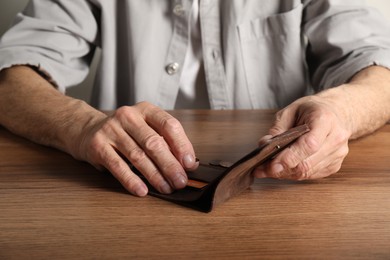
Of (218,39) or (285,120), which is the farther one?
(218,39)

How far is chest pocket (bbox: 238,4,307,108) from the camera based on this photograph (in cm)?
138

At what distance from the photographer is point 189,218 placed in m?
0.66

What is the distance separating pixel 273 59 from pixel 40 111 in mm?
648

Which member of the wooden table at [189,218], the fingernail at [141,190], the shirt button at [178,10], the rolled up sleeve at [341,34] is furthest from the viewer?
the shirt button at [178,10]

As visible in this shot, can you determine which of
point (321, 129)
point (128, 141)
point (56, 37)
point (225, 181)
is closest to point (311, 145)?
point (321, 129)

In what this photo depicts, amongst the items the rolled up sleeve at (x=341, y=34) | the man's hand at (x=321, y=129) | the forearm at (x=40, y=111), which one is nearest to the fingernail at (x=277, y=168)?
the man's hand at (x=321, y=129)

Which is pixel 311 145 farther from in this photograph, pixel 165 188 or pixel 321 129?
pixel 165 188

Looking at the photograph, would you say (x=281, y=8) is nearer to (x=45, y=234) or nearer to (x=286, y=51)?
(x=286, y=51)

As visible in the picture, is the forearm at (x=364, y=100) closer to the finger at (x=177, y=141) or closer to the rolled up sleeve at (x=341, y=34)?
the rolled up sleeve at (x=341, y=34)

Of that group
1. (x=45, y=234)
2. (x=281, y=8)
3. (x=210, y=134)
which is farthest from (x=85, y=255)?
(x=281, y=8)

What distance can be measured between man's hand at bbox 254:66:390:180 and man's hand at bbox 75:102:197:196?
0.39 feet

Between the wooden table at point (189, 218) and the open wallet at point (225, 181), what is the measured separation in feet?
0.04

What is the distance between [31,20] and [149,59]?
32cm

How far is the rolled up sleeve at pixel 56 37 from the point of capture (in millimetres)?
1279
